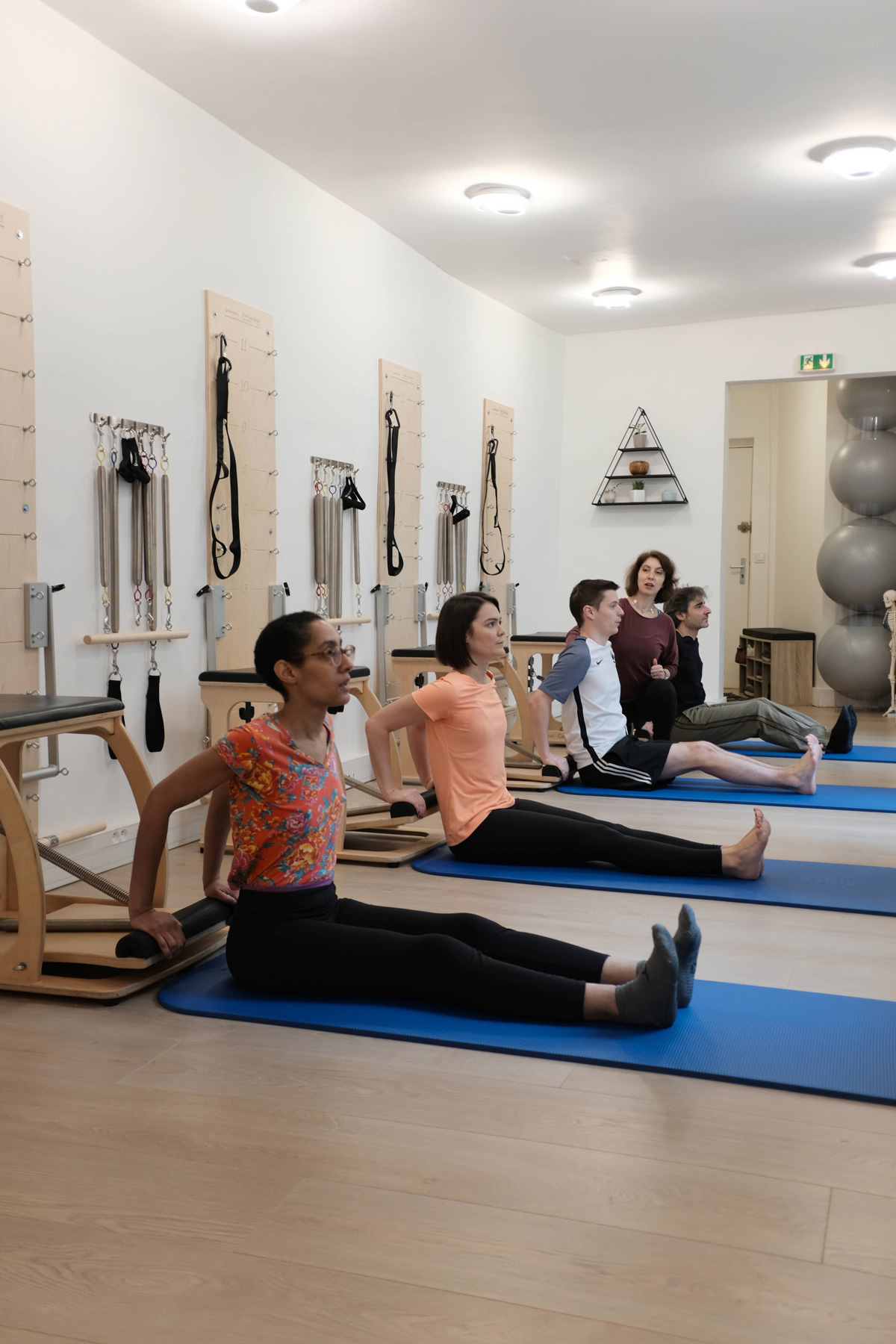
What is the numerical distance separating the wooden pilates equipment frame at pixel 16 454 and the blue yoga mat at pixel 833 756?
367 centimetres

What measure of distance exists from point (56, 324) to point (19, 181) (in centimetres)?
41

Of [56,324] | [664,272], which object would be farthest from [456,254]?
[56,324]

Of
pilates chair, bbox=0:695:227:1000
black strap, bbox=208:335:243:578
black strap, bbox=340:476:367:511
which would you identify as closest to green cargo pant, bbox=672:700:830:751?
black strap, bbox=340:476:367:511

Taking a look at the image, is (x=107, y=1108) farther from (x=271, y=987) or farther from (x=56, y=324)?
(x=56, y=324)

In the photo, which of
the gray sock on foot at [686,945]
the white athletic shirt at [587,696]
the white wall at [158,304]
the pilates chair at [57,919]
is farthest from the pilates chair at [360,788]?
the gray sock on foot at [686,945]

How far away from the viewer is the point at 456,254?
246 inches

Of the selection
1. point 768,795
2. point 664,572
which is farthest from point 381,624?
point 768,795

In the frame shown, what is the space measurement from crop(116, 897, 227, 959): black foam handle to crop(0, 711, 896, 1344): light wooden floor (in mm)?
118

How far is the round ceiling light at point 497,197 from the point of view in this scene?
5145 millimetres

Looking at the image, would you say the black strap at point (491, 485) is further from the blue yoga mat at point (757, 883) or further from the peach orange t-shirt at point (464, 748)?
the peach orange t-shirt at point (464, 748)

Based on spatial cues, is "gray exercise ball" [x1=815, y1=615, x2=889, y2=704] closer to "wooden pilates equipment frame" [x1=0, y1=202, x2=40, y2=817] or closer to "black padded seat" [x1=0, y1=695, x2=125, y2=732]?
"wooden pilates equipment frame" [x1=0, y1=202, x2=40, y2=817]

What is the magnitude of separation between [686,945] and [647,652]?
126 inches

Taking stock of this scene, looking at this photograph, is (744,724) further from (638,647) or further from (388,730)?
(388,730)

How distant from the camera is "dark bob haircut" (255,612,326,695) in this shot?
230 cm
